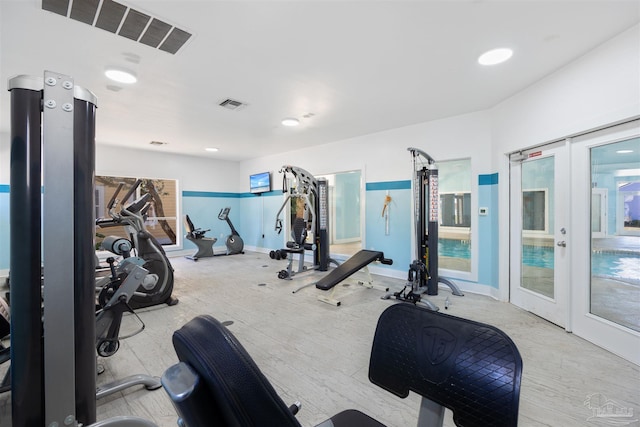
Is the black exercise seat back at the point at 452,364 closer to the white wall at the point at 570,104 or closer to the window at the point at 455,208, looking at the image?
the white wall at the point at 570,104

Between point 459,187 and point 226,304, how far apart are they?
6.48m

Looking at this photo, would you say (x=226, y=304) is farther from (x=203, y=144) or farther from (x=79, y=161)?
(x=203, y=144)

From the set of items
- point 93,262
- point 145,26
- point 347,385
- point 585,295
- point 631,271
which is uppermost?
point 145,26

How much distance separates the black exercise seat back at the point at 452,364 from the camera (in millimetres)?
804

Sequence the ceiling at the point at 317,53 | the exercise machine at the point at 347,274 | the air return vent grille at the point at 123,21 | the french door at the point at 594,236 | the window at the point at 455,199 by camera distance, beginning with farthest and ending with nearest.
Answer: the window at the point at 455,199, the exercise machine at the point at 347,274, the french door at the point at 594,236, the ceiling at the point at 317,53, the air return vent grille at the point at 123,21

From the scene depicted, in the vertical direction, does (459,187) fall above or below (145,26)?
below

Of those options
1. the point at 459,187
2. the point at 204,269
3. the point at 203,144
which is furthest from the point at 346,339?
the point at 459,187

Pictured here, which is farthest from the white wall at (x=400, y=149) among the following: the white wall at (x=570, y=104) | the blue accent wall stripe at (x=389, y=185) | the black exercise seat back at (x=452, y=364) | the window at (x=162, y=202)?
the black exercise seat back at (x=452, y=364)

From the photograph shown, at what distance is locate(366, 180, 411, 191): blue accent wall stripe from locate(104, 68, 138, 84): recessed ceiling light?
3.76 metres

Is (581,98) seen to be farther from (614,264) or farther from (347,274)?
(347,274)

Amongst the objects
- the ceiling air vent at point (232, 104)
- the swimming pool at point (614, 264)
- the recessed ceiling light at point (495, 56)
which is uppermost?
the ceiling air vent at point (232, 104)

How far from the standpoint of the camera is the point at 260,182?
742 centimetres

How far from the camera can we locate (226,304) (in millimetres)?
3570

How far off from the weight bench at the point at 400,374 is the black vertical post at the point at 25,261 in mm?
932
